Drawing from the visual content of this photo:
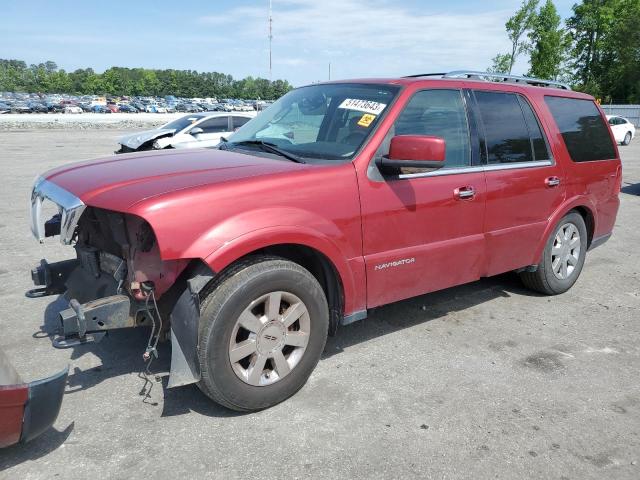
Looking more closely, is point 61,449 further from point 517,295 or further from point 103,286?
point 517,295

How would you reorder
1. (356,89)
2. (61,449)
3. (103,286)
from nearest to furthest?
(61,449) → (103,286) → (356,89)

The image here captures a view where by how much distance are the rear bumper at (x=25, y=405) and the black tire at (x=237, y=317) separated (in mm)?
703

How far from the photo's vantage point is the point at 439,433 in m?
3.03

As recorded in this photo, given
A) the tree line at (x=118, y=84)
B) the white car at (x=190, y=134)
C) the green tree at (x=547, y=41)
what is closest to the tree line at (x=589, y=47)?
the green tree at (x=547, y=41)

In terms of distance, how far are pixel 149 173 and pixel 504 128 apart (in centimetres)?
282

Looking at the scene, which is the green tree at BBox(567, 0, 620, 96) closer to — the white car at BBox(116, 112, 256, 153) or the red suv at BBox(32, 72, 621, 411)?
the white car at BBox(116, 112, 256, 153)

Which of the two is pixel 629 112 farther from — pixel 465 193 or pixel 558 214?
pixel 465 193

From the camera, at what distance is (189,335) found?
289 cm

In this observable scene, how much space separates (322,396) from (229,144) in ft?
6.82

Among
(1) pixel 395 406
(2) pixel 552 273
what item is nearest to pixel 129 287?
(1) pixel 395 406

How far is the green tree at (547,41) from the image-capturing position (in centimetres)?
5081

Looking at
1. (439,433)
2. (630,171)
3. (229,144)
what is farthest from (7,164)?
(630,171)

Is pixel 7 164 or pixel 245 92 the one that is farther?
pixel 245 92

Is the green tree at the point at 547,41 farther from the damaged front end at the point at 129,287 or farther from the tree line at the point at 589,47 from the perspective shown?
the damaged front end at the point at 129,287
